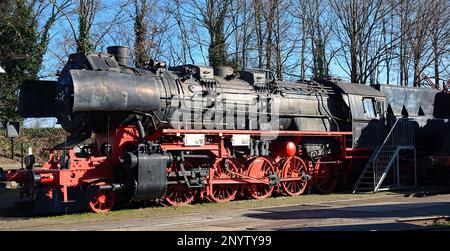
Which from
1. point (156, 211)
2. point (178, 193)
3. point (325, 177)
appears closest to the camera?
point (156, 211)

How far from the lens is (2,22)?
3241 cm

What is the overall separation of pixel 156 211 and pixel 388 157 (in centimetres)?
1033

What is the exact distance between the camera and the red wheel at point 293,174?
18.4 meters

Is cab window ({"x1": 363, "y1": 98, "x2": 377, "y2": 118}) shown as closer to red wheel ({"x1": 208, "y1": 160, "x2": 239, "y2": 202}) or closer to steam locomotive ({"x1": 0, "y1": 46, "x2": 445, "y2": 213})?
steam locomotive ({"x1": 0, "y1": 46, "x2": 445, "y2": 213})

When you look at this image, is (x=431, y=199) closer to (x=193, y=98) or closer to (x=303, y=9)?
(x=193, y=98)

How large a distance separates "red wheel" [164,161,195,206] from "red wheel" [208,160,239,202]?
665 mm

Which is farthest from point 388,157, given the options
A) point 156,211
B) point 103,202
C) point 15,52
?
point 15,52

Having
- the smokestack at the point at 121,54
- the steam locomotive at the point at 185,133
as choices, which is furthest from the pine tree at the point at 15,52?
the smokestack at the point at 121,54

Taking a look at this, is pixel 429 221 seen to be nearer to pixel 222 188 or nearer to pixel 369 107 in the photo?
pixel 222 188

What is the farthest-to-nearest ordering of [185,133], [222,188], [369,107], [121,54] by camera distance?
[369,107], [222,188], [121,54], [185,133]

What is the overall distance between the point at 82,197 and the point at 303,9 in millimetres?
29676

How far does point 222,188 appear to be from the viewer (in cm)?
1698

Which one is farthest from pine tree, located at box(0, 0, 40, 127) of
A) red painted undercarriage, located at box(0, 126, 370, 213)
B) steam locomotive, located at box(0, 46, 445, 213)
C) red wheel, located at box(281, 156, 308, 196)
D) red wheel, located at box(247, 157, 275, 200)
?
red wheel, located at box(281, 156, 308, 196)

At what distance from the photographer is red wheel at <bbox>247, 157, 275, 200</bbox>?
57.2 feet
